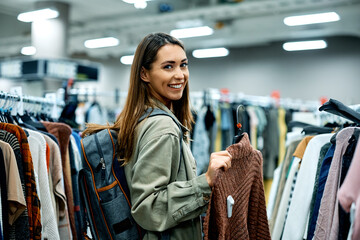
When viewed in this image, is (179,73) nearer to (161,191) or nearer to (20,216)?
(161,191)

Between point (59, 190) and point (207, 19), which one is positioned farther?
point (207, 19)

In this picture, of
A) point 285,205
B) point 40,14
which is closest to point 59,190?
point 285,205

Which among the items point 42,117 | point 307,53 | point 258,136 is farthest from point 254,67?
point 42,117

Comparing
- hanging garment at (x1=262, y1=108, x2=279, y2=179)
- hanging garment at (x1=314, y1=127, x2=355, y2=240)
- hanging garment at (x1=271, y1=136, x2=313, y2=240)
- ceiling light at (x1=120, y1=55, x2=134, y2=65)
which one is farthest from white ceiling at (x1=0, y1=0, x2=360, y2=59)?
hanging garment at (x1=314, y1=127, x2=355, y2=240)

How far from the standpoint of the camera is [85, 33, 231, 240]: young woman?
147 centimetres

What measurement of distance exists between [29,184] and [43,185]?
7.9 inches

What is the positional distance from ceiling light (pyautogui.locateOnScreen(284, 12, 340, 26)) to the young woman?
23.6ft

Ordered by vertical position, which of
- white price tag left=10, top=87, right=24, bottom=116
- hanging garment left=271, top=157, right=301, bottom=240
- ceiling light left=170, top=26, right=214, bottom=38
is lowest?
hanging garment left=271, top=157, right=301, bottom=240

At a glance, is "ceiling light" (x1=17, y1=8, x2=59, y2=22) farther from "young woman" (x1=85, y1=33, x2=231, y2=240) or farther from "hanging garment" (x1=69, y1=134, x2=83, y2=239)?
"young woman" (x1=85, y1=33, x2=231, y2=240)

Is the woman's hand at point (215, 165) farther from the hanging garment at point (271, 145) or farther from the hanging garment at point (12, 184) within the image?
the hanging garment at point (271, 145)

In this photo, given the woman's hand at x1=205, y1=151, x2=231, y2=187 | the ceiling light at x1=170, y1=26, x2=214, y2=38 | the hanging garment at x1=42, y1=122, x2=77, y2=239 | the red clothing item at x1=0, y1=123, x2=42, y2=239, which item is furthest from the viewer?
the ceiling light at x1=170, y1=26, x2=214, y2=38

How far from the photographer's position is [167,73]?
5.46ft

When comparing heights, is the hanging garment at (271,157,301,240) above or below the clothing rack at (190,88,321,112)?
below

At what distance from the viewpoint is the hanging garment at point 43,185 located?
2.01 metres
